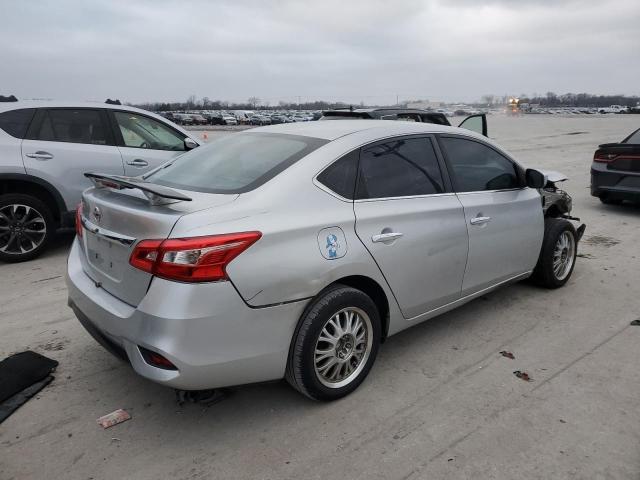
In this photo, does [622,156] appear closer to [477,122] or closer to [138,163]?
[477,122]

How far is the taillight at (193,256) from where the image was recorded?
2414mm

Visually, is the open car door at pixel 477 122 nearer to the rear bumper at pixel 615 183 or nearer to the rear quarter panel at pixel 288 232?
the rear bumper at pixel 615 183

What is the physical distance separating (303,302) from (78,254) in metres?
1.59

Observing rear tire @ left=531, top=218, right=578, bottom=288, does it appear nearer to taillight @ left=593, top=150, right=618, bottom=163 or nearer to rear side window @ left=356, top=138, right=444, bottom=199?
rear side window @ left=356, top=138, right=444, bottom=199

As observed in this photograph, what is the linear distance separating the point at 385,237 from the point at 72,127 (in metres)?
4.66

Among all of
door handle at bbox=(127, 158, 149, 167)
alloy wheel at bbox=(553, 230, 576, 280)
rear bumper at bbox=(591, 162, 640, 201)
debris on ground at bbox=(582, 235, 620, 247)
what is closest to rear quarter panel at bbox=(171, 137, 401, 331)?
alloy wheel at bbox=(553, 230, 576, 280)

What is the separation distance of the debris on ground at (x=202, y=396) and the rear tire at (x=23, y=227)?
3749 millimetres

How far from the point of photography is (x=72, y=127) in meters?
6.08

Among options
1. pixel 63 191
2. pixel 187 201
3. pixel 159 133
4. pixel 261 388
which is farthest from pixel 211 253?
pixel 159 133

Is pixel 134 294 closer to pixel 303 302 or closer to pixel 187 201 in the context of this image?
pixel 187 201

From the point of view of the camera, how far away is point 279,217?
8.73ft

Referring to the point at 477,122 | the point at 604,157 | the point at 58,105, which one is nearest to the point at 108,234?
the point at 58,105

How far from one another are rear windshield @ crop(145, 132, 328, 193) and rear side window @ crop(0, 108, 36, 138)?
3.13 metres

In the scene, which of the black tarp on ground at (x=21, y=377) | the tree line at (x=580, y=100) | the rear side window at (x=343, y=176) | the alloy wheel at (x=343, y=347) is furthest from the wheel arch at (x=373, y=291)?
the tree line at (x=580, y=100)
